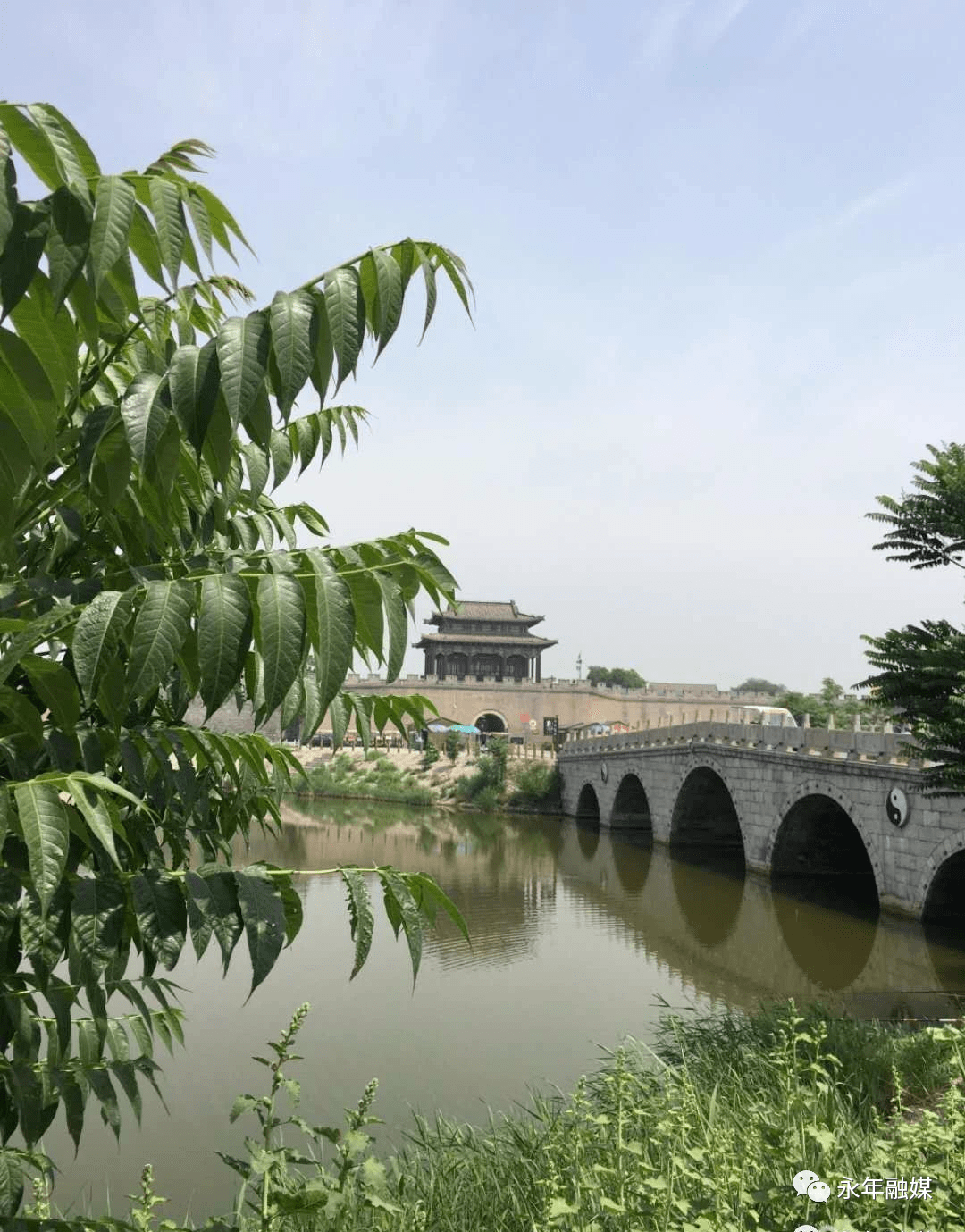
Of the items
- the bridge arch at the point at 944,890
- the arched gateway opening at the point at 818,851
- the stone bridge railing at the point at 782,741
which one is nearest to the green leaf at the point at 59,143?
the stone bridge railing at the point at 782,741

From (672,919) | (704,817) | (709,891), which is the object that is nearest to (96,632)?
(672,919)

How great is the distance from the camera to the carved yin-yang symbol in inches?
692

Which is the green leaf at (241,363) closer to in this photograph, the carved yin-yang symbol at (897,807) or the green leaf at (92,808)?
the green leaf at (92,808)

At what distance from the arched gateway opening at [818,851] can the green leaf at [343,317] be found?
2222 cm

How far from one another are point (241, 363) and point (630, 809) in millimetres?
35268

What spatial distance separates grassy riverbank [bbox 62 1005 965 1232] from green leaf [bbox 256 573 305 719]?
59.2 inches

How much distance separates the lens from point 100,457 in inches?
93.7

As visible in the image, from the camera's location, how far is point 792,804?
22406mm

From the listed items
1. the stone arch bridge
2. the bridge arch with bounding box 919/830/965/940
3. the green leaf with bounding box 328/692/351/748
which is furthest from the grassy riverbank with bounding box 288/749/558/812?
the green leaf with bounding box 328/692/351/748

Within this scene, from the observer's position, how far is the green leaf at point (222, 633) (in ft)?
6.61

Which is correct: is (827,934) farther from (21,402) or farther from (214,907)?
(21,402)

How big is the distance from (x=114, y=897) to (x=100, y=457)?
1059 mm

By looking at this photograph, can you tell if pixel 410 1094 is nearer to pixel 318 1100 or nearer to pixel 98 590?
pixel 318 1100

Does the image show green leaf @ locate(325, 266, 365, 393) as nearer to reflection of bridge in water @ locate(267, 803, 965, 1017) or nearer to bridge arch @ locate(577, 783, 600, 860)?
reflection of bridge in water @ locate(267, 803, 965, 1017)
